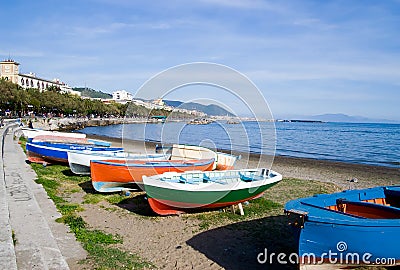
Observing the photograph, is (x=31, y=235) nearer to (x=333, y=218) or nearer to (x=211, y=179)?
(x=333, y=218)

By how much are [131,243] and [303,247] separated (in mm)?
3950

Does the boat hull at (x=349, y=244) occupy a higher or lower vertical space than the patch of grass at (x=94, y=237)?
higher

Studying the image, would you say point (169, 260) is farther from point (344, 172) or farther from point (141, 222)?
point (344, 172)

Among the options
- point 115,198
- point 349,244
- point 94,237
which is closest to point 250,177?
point 115,198

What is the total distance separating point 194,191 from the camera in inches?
371

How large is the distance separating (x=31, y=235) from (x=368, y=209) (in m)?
6.62

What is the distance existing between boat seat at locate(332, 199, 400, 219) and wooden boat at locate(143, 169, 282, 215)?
10.3 feet

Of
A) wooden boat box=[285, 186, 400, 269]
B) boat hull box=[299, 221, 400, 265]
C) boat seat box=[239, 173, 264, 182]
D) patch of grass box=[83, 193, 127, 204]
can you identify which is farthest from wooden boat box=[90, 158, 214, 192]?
boat hull box=[299, 221, 400, 265]

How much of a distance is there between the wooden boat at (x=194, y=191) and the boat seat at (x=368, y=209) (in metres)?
3.14

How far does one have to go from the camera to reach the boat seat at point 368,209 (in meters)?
6.73

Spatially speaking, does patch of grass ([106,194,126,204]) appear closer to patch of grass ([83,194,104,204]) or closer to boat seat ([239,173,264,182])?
patch of grass ([83,194,104,204])

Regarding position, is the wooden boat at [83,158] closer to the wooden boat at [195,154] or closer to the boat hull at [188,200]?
the wooden boat at [195,154]

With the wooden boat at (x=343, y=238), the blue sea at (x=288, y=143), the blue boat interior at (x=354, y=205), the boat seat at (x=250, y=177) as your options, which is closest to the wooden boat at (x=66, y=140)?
the blue sea at (x=288, y=143)

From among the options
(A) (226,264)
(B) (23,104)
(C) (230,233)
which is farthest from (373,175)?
(B) (23,104)
